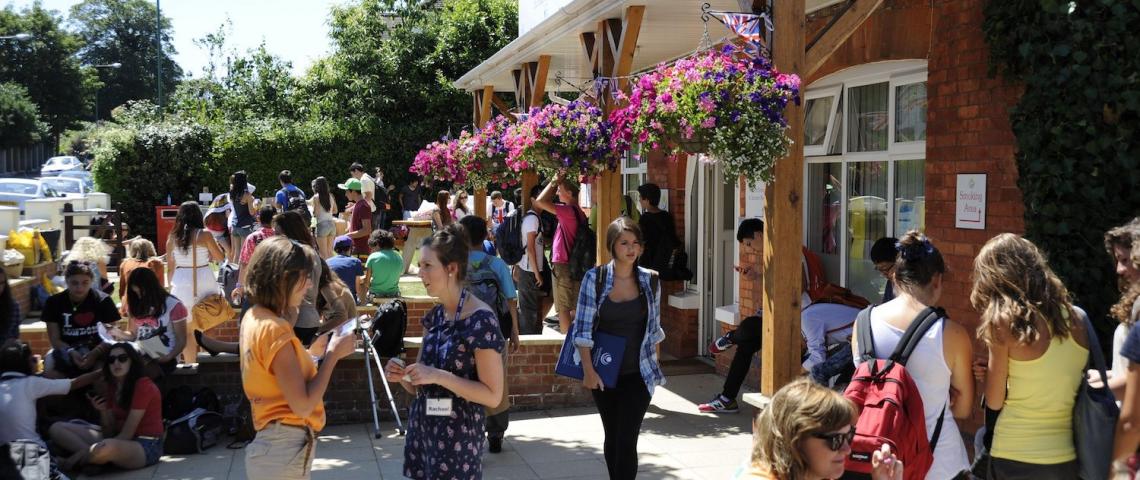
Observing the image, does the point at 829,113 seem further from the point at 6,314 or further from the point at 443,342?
the point at 6,314

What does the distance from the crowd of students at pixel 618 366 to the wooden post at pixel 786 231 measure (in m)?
0.33

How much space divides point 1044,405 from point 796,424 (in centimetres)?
165

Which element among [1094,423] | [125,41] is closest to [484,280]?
[1094,423]

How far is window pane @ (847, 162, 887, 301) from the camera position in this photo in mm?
7539

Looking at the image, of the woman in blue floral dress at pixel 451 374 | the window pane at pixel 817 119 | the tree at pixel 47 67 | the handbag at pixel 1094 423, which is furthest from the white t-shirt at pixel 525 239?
the tree at pixel 47 67

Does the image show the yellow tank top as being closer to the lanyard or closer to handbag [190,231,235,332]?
the lanyard

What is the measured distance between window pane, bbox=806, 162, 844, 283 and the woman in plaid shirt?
314 cm

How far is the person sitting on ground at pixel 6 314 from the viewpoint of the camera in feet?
21.4

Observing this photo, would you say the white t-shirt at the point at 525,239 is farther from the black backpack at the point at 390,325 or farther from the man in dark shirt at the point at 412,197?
the man in dark shirt at the point at 412,197

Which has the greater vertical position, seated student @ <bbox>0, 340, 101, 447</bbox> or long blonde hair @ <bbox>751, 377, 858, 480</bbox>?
long blonde hair @ <bbox>751, 377, 858, 480</bbox>

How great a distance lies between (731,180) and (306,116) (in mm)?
26787

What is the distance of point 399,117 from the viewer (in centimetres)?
2766

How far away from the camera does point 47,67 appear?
7644cm

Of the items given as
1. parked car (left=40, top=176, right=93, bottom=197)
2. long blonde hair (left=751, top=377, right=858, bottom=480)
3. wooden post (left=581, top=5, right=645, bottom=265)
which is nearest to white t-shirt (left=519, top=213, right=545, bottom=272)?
wooden post (left=581, top=5, right=645, bottom=265)
